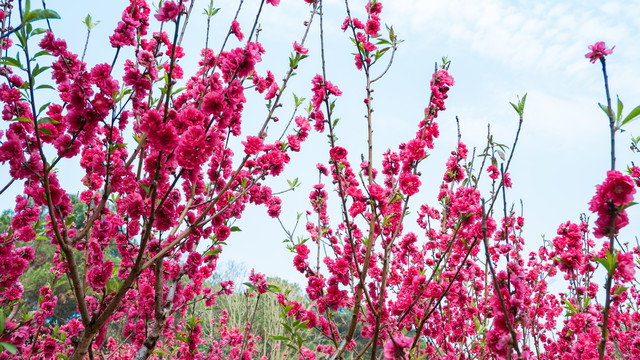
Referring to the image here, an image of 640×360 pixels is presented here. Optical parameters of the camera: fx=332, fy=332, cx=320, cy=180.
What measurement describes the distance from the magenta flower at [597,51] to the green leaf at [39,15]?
9.40ft

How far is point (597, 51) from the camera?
1814 millimetres

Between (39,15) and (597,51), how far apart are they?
305 centimetres

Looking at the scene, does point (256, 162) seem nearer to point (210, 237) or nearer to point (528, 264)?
point (210, 237)

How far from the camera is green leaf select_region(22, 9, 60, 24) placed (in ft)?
5.75

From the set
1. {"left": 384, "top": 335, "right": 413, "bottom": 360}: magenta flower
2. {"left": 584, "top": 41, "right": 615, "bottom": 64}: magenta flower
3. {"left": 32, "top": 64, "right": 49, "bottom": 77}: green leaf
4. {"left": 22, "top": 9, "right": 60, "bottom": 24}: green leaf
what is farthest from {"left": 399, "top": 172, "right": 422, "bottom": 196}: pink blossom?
{"left": 32, "top": 64, "right": 49, "bottom": 77}: green leaf

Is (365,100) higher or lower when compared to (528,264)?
higher

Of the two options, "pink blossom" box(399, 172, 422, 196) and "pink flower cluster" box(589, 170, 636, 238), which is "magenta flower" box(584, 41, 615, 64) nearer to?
"pink flower cluster" box(589, 170, 636, 238)

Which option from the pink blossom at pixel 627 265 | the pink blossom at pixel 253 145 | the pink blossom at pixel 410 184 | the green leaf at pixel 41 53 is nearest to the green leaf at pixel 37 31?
the green leaf at pixel 41 53

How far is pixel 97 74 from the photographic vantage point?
2.22m

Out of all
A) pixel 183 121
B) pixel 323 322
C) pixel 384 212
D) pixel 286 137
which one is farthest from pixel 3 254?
pixel 384 212

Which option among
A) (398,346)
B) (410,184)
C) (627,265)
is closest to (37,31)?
(410,184)

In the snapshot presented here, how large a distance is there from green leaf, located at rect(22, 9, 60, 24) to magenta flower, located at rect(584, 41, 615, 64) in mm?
2865

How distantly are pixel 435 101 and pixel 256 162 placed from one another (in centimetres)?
180

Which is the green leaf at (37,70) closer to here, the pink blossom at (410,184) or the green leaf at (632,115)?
the pink blossom at (410,184)
